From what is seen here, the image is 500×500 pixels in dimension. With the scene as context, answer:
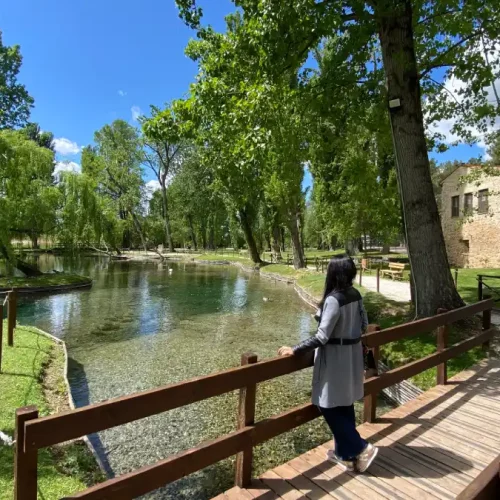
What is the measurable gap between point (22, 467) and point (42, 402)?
4.91m

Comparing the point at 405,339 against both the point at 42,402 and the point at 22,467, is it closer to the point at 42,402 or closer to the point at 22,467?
the point at 42,402

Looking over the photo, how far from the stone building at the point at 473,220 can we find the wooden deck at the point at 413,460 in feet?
67.3

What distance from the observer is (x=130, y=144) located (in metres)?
57.5

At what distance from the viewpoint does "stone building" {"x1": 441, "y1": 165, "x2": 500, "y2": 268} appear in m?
24.3

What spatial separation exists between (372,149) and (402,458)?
22089mm

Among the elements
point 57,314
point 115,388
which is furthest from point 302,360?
point 57,314

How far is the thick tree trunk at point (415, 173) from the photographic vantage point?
843 cm

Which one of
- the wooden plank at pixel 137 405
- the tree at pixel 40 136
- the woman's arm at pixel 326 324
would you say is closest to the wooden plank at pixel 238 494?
the wooden plank at pixel 137 405

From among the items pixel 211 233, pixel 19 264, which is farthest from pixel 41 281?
pixel 211 233

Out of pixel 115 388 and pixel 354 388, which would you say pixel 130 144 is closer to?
pixel 115 388

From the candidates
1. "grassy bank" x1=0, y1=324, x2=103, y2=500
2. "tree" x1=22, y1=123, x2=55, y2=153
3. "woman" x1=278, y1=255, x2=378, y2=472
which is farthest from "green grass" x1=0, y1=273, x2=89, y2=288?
"tree" x1=22, y1=123, x2=55, y2=153

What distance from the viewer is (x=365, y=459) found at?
356 centimetres

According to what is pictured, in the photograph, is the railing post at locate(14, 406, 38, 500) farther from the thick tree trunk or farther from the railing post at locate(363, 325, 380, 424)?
the thick tree trunk

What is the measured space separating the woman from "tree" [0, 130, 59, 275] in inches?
902
